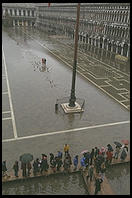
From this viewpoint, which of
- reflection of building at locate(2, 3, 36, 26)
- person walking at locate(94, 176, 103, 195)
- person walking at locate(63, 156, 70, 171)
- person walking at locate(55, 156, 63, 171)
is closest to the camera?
person walking at locate(94, 176, 103, 195)

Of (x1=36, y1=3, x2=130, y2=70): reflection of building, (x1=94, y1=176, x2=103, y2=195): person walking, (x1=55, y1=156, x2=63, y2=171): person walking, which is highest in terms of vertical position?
(x1=36, y1=3, x2=130, y2=70): reflection of building

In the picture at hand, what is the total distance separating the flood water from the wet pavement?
207cm

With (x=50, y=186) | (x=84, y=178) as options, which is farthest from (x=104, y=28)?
(x=50, y=186)

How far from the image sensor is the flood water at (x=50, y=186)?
42.0 feet

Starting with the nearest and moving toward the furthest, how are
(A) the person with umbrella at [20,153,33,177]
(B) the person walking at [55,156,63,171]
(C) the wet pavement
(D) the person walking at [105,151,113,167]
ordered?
(A) the person with umbrella at [20,153,33,177]
(B) the person walking at [55,156,63,171]
(D) the person walking at [105,151,113,167]
(C) the wet pavement

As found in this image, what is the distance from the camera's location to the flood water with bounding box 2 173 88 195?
12.8 m

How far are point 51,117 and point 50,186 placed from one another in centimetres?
912

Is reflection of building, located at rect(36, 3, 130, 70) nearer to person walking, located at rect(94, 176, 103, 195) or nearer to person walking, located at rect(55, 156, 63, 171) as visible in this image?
person walking, located at rect(55, 156, 63, 171)

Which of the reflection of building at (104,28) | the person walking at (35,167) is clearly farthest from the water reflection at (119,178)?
the reflection of building at (104,28)

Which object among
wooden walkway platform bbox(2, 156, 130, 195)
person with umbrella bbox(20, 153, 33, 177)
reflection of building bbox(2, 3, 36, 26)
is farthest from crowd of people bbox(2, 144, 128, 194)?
reflection of building bbox(2, 3, 36, 26)

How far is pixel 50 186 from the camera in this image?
43.5ft

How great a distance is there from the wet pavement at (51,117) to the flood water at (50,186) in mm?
2075

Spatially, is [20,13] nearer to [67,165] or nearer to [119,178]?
[67,165]

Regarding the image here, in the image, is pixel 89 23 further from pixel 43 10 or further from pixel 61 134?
pixel 43 10
